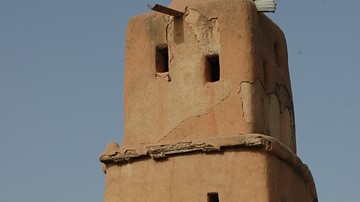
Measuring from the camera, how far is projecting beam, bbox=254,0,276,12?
13922 millimetres

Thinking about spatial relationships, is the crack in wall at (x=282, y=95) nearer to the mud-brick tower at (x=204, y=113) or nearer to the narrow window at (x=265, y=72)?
the mud-brick tower at (x=204, y=113)

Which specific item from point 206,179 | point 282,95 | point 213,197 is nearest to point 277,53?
point 282,95

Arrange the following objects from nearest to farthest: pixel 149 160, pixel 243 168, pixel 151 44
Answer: pixel 243 168
pixel 149 160
pixel 151 44

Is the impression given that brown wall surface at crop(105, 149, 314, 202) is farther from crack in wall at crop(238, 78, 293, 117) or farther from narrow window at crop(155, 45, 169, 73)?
narrow window at crop(155, 45, 169, 73)

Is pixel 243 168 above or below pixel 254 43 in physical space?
below

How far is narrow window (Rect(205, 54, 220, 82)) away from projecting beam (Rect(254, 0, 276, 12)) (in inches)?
51.5

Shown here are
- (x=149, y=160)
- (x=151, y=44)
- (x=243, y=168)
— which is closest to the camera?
(x=243, y=168)

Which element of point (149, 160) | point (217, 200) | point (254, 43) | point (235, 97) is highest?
point (254, 43)

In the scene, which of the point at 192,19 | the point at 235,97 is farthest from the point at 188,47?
the point at 235,97

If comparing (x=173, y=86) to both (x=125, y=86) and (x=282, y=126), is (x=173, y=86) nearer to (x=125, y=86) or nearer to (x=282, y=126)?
(x=125, y=86)

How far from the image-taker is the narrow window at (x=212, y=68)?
43.8ft

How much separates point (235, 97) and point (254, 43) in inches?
42.4

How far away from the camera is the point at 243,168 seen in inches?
483

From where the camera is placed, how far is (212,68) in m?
13.5
